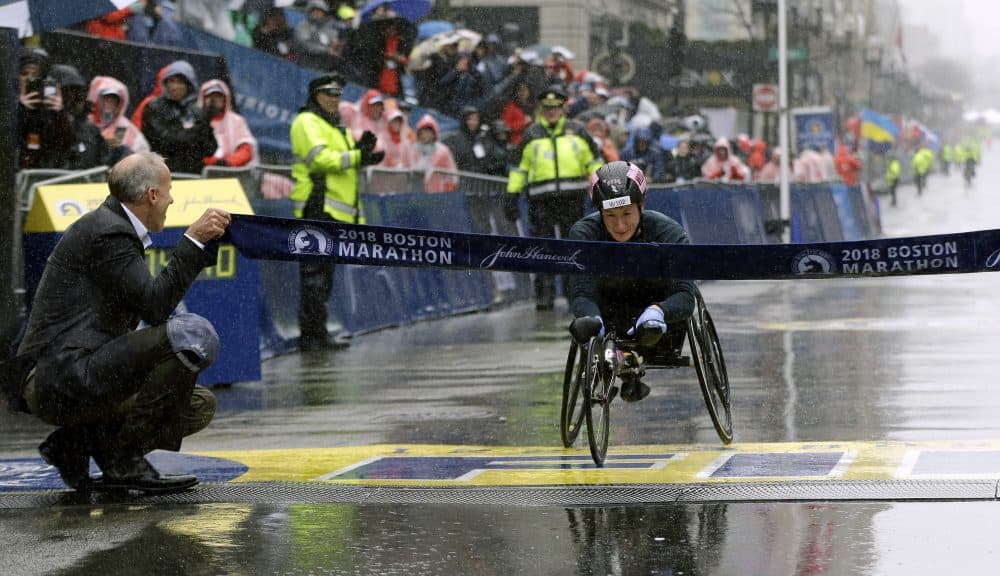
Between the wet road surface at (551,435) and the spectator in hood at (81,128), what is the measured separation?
6.72 ft

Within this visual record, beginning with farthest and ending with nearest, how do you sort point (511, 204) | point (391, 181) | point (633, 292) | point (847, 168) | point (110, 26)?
1. point (847, 168)
2. point (511, 204)
3. point (391, 181)
4. point (110, 26)
5. point (633, 292)

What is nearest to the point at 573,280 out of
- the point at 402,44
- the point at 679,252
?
the point at 679,252

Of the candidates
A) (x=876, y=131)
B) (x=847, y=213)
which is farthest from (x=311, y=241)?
(x=876, y=131)

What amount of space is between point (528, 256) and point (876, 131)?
2622 inches

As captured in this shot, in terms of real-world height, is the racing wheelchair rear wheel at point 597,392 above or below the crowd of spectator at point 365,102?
below

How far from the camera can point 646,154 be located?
29.0m

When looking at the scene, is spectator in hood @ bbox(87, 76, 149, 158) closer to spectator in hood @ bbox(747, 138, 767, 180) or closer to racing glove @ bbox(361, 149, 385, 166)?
racing glove @ bbox(361, 149, 385, 166)

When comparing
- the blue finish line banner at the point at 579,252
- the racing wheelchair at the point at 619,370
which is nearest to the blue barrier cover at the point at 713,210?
the racing wheelchair at the point at 619,370

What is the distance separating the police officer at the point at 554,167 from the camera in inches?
709

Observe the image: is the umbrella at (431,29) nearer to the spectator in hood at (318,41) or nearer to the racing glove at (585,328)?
the spectator in hood at (318,41)

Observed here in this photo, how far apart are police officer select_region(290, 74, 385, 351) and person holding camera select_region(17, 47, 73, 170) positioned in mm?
1780

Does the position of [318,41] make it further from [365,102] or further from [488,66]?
[488,66]

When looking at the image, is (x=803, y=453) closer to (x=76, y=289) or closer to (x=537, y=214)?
(x=76, y=289)

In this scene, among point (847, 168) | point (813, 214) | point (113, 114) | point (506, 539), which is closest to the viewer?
point (506, 539)
